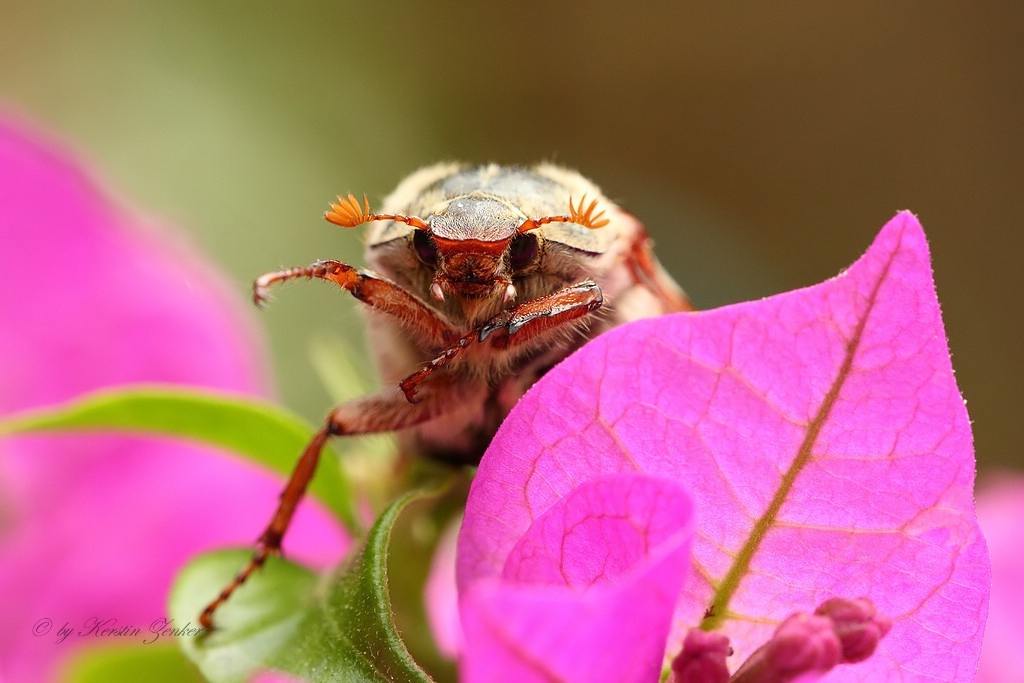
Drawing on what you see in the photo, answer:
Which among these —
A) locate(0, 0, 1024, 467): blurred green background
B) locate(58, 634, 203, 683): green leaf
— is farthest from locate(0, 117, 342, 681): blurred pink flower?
locate(0, 0, 1024, 467): blurred green background

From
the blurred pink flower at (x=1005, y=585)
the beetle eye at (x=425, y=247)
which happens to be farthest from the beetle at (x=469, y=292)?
the blurred pink flower at (x=1005, y=585)

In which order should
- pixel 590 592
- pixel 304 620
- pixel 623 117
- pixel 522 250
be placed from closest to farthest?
1. pixel 590 592
2. pixel 304 620
3. pixel 522 250
4. pixel 623 117

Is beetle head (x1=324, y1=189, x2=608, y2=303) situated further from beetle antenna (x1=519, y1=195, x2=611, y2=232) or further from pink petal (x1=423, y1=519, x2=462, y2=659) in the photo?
pink petal (x1=423, y1=519, x2=462, y2=659)

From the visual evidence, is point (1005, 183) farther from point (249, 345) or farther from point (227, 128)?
point (249, 345)

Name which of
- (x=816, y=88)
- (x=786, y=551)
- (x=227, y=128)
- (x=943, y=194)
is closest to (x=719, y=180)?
(x=816, y=88)

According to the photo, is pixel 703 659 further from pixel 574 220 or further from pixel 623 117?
pixel 623 117

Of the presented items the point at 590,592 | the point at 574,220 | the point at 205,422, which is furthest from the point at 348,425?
the point at 590,592
